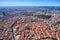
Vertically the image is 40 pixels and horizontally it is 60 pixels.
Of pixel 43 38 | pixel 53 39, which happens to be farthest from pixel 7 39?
pixel 53 39

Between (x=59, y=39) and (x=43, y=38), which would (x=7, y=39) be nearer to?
(x=43, y=38)

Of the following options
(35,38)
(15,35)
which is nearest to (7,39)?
(15,35)

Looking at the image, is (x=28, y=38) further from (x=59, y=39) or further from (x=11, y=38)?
(x=59, y=39)

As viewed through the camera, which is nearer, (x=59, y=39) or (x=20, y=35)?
(x=59, y=39)

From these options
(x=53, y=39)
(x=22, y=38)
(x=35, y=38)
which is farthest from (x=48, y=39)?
(x=22, y=38)

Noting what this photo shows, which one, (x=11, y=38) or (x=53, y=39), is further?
(x=11, y=38)

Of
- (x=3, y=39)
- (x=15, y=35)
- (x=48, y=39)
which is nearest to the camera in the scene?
(x=48, y=39)

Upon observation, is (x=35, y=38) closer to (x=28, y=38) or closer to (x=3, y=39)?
(x=28, y=38)

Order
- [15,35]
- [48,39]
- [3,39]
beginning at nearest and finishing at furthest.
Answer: [48,39] → [3,39] → [15,35]
